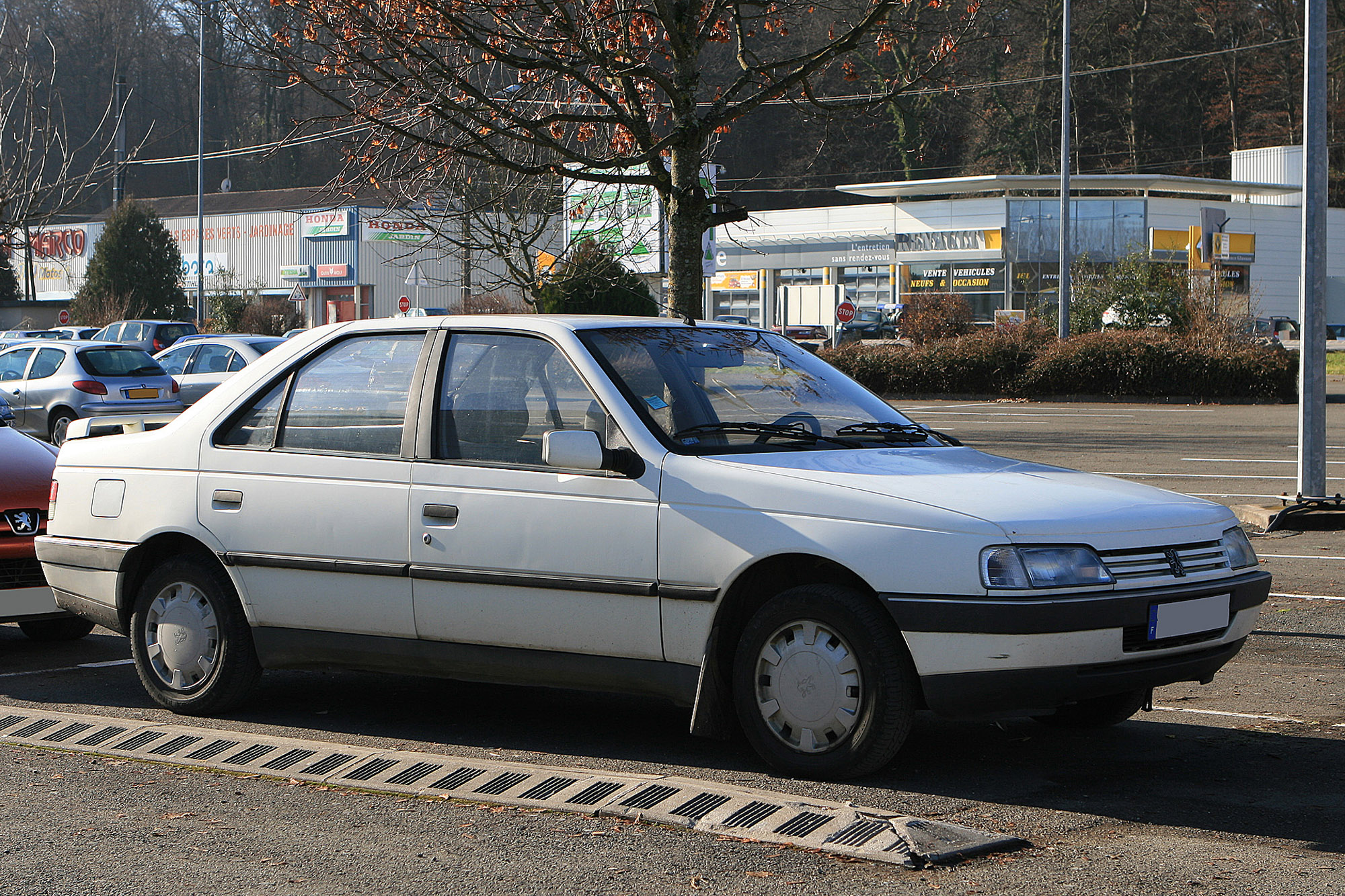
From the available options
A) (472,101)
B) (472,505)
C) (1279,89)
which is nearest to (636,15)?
(472,101)

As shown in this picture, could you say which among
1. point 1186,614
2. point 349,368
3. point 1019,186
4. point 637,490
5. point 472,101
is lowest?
point 1186,614

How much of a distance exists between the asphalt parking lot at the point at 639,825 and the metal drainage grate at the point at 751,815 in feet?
0.43

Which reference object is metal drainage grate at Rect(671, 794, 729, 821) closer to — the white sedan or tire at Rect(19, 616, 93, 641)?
the white sedan

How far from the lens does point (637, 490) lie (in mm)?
5480

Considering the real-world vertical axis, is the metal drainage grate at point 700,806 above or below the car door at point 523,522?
below

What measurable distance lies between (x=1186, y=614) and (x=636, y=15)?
6888 mm

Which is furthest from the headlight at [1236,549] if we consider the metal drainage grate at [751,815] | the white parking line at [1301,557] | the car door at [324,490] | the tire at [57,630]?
the tire at [57,630]

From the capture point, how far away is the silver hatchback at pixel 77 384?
76.9 feet

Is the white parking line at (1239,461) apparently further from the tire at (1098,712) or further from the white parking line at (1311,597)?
the tire at (1098,712)

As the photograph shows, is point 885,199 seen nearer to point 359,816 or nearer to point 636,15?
point 636,15

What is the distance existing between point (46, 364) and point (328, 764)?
20340 millimetres

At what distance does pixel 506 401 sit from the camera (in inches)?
234

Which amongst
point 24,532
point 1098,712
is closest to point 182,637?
point 24,532

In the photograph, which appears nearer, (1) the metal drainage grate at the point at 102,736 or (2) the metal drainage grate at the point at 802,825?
(2) the metal drainage grate at the point at 802,825
